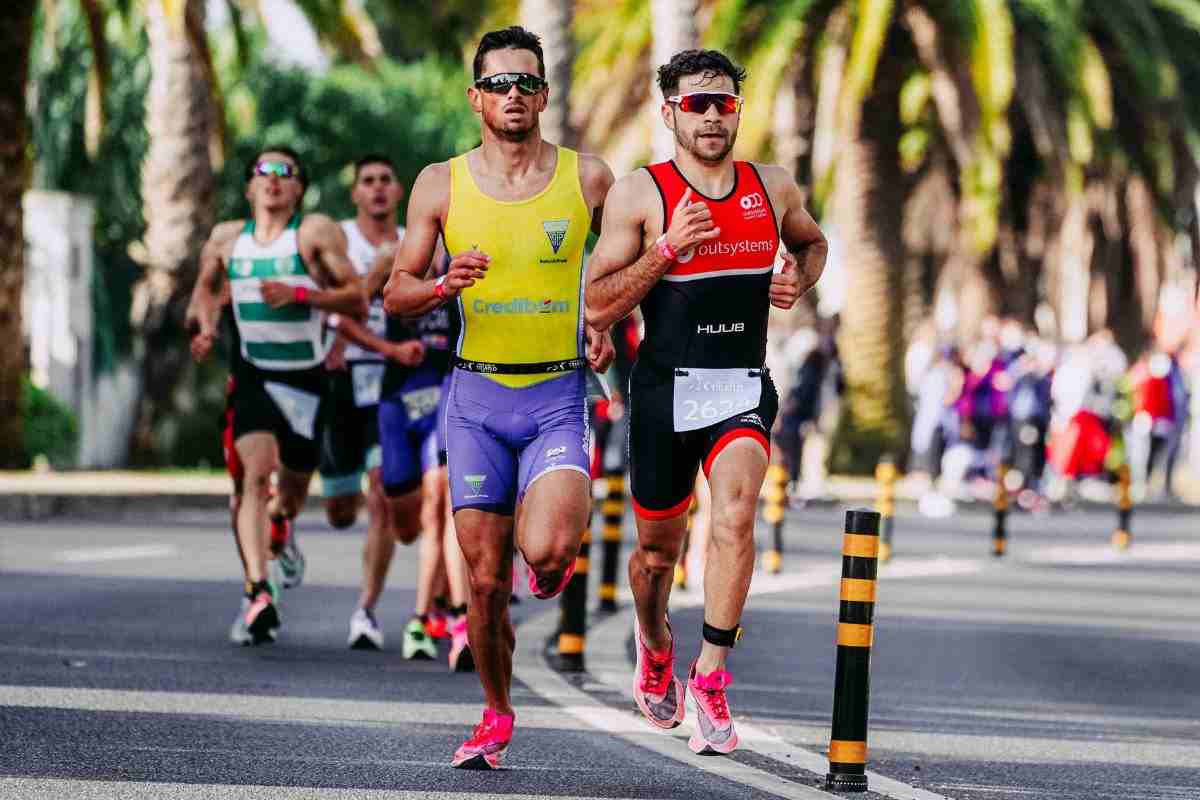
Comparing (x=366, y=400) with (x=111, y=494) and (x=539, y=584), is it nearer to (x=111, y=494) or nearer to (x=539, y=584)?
(x=539, y=584)

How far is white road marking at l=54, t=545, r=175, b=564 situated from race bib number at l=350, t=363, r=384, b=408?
4.75 metres

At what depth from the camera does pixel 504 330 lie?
8.09 meters

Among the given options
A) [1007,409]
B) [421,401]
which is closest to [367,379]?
[421,401]

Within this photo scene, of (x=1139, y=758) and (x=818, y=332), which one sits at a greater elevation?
(x=818, y=332)

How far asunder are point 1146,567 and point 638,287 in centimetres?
1352

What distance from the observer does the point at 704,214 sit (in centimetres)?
799

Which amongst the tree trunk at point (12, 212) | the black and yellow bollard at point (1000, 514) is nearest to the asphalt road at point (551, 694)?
the black and yellow bollard at point (1000, 514)

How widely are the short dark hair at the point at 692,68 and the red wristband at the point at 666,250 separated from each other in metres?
0.61

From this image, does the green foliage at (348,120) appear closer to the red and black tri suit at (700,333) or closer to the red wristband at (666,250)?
the red and black tri suit at (700,333)

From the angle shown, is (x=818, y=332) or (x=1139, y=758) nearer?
(x=1139, y=758)

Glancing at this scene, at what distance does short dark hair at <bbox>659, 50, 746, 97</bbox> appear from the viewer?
8.37 metres

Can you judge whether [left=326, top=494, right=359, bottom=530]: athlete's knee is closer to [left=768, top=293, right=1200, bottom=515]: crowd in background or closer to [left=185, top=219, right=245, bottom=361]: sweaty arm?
[left=185, top=219, right=245, bottom=361]: sweaty arm

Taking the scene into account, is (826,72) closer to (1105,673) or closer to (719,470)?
(1105,673)

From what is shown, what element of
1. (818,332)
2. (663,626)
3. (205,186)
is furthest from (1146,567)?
(663,626)
